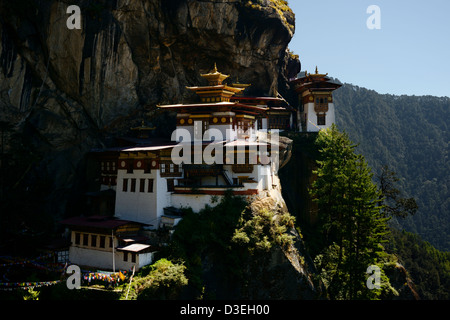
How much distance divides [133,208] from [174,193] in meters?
3.35

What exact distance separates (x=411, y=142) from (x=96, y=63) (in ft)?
316

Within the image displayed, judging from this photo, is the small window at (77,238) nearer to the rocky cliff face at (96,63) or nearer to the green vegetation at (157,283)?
the rocky cliff face at (96,63)

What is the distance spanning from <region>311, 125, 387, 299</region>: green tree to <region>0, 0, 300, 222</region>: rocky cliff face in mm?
17978

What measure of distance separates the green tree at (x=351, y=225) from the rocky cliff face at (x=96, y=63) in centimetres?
1798

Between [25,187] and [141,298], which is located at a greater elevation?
[25,187]

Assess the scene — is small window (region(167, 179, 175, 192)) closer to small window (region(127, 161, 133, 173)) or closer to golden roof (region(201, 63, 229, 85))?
small window (region(127, 161, 133, 173))

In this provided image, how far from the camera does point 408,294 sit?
40406 millimetres

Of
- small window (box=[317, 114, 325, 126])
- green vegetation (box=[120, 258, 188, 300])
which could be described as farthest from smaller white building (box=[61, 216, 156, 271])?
small window (box=[317, 114, 325, 126])

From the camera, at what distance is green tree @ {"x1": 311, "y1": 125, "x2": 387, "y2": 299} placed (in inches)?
1255

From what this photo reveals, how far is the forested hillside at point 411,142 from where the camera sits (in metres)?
93.3

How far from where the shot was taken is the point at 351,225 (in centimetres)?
3319

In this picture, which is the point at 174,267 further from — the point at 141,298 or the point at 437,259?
the point at 437,259

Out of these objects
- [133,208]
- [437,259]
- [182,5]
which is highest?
[182,5]
